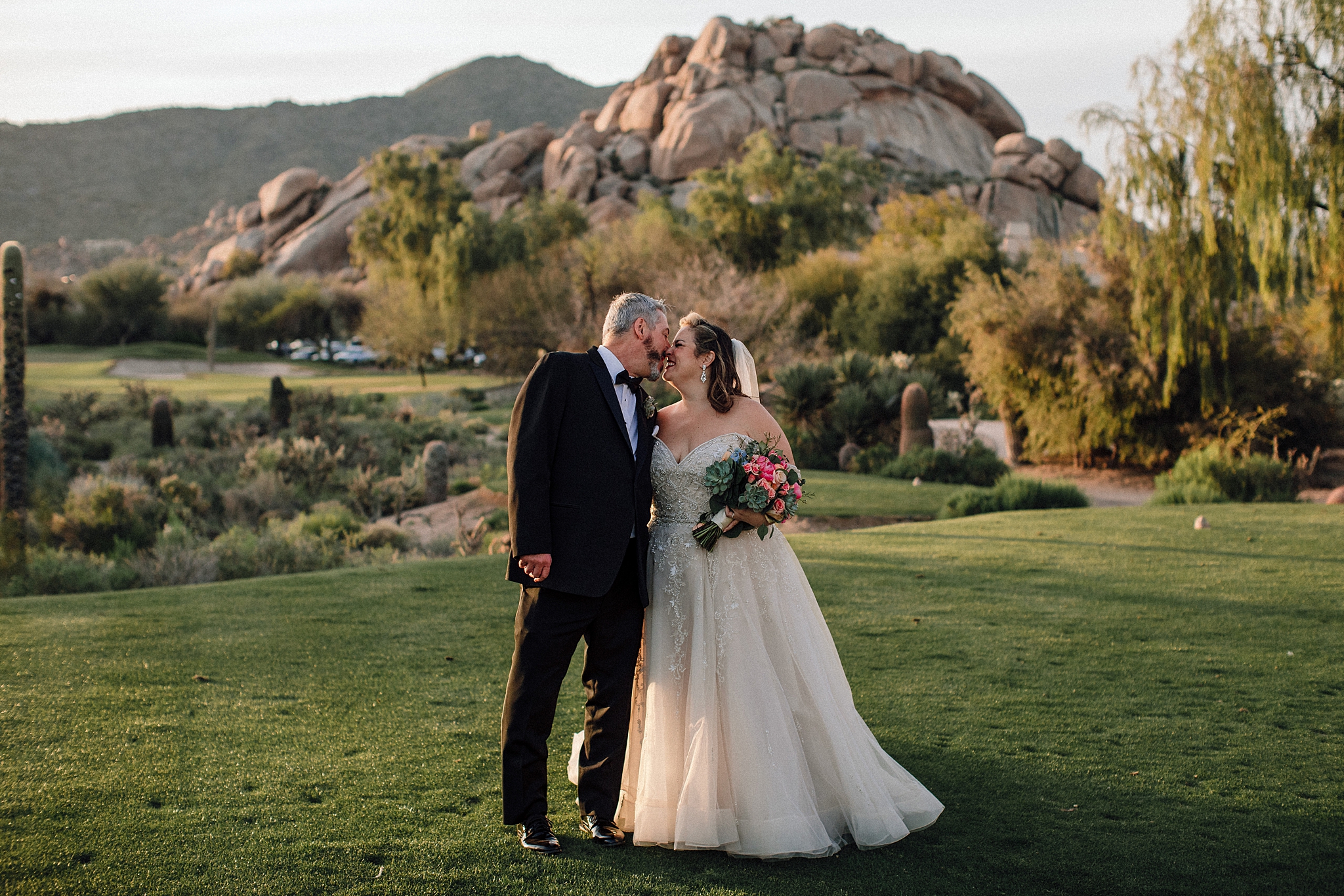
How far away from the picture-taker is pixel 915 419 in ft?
59.5

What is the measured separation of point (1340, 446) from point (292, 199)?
244 ft

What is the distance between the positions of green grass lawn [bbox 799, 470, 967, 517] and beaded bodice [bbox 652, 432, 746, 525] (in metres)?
8.61

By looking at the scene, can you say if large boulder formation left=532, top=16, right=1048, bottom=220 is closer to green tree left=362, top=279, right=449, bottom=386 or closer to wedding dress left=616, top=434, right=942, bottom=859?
green tree left=362, top=279, right=449, bottom=386

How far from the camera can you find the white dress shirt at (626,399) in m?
3.80

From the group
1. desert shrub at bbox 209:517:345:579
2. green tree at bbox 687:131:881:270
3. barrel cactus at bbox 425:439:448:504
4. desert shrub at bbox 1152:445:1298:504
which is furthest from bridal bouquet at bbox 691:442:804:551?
green tree at bbox 687:131:881:270

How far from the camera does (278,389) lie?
21.5 m

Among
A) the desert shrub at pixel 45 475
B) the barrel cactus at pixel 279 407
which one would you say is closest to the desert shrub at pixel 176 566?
the desert shrub at pixel 45 475

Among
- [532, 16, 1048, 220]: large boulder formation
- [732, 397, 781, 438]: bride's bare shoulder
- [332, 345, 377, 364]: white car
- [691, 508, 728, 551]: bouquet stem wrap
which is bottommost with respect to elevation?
[691, 508, 728, 551]: bouquet stem wrap

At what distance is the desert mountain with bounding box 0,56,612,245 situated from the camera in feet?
305

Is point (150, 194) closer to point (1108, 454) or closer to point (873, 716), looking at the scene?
point (1108, 454)

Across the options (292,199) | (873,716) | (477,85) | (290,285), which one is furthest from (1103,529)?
(477,85)

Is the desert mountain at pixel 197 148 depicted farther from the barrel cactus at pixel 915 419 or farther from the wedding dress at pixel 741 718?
the wedding dress at pixel 741 718

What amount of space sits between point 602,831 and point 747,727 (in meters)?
0.69

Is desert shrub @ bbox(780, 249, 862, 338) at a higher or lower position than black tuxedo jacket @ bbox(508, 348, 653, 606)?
higher
